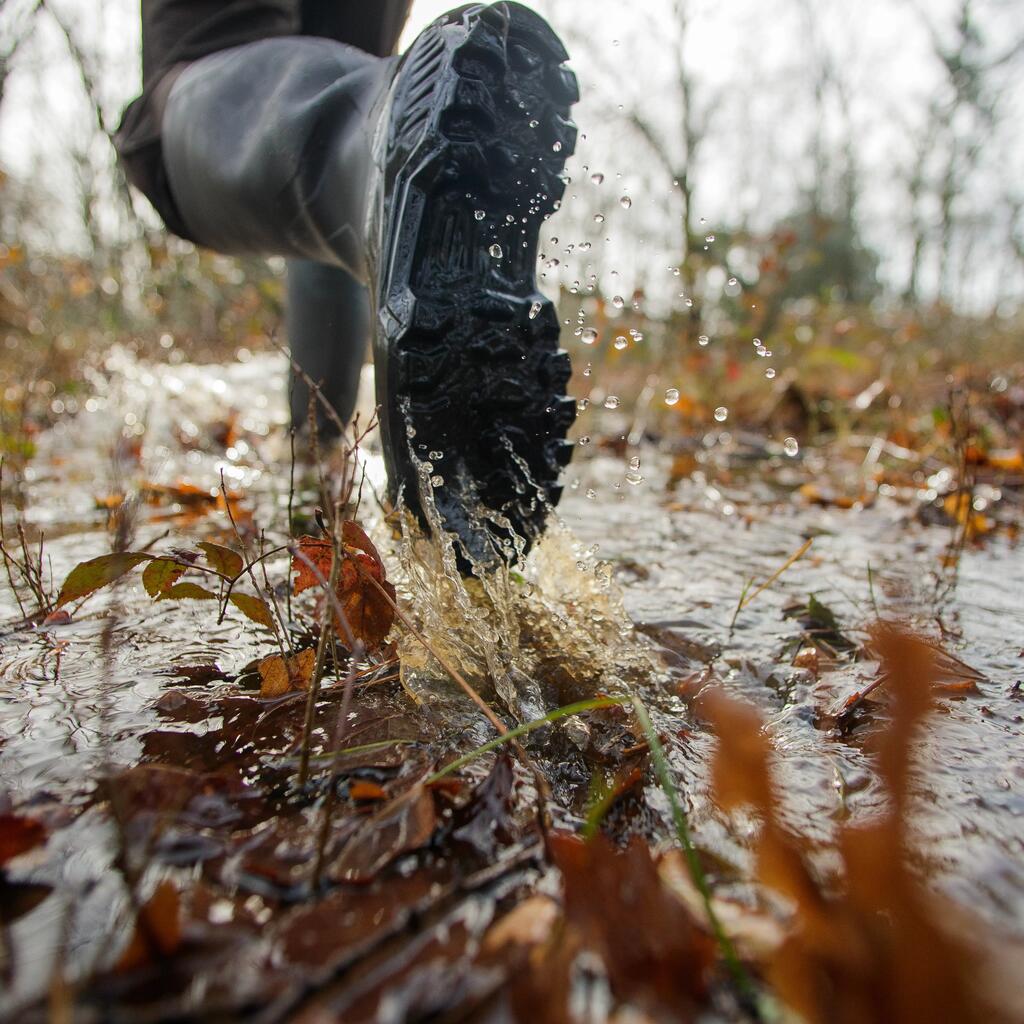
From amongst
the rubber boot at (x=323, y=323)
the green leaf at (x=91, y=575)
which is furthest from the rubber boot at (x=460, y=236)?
the rubber boot at (x=323, y=323)

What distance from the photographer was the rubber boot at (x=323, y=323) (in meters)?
2.21

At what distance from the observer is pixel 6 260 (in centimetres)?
525

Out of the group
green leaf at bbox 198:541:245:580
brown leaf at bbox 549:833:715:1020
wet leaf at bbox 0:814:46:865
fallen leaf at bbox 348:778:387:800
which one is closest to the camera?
brown leaf at bbox 549:833:715:1020

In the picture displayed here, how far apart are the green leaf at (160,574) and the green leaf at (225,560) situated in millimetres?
45

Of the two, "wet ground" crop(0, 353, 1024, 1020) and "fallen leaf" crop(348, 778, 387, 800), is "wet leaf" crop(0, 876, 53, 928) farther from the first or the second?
Result: "fallen leaf" crop(348, 778, 387, 800)

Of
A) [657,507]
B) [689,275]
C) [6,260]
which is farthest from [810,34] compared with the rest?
[657,507]

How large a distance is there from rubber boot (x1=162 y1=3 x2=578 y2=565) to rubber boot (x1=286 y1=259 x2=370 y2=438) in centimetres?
83

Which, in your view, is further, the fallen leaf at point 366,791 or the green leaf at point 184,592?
the green leaf at point 184,592

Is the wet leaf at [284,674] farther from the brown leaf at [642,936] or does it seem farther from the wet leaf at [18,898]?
the brown leaf at [642,936]

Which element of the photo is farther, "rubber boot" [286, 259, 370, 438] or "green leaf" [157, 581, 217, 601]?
"rubber boot" [286, 259, 370, 438]

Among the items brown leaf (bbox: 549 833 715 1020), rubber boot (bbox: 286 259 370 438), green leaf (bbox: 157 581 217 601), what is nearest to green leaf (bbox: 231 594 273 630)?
green leaf (bbox: 157 581 217 601)

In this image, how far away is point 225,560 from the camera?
1.02 metres

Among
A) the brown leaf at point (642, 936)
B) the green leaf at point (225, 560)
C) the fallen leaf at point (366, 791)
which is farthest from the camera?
the green leaf at point (225, 560)

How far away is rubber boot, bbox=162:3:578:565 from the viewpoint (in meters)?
1.07
